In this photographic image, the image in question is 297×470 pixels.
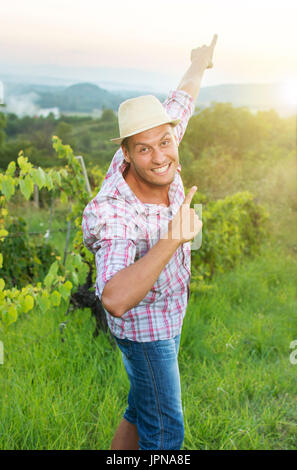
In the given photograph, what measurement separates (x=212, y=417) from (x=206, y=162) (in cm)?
1134

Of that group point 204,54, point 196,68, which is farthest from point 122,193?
point 204,54

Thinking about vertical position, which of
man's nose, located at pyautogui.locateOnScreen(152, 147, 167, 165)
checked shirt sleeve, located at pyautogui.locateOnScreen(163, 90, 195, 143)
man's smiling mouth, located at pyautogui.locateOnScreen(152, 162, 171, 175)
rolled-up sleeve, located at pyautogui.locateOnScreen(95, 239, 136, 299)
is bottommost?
rolled-up sleeve, located at pyautogui.locateOnScreen(95, 239, 136, 299)

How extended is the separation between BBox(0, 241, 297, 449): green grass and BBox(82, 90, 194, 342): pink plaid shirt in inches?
41.5

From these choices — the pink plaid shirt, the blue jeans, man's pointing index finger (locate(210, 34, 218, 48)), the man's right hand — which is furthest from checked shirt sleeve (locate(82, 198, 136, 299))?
man's pointing index finger (locate(210, 34, 218, 48))

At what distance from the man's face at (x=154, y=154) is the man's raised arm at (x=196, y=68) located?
94 cm

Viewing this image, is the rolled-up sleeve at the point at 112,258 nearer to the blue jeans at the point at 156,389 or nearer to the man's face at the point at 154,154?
the man's face at the point at 154,154

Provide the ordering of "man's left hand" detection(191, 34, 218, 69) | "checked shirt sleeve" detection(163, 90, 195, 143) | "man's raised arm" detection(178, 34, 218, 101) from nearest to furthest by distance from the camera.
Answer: "checked shirt sleeve" detection(163, 90, 195, 143)
"man's raised arm" detection(178, 34, 218, 101)
"man's left hand" detection(191, 34, 218, 69)

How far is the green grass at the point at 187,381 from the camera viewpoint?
258 centimetres

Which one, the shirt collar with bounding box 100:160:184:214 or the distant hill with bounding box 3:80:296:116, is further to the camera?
the distant hill with bounding box 3:80:296:116

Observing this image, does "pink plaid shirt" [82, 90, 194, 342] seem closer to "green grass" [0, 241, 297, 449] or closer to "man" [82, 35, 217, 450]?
"man" [82, 35, 217, 450]

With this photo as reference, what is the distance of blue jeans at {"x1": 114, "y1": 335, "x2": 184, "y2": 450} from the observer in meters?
1.80

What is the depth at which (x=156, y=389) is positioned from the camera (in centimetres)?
182

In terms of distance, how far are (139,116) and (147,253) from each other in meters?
0.53
